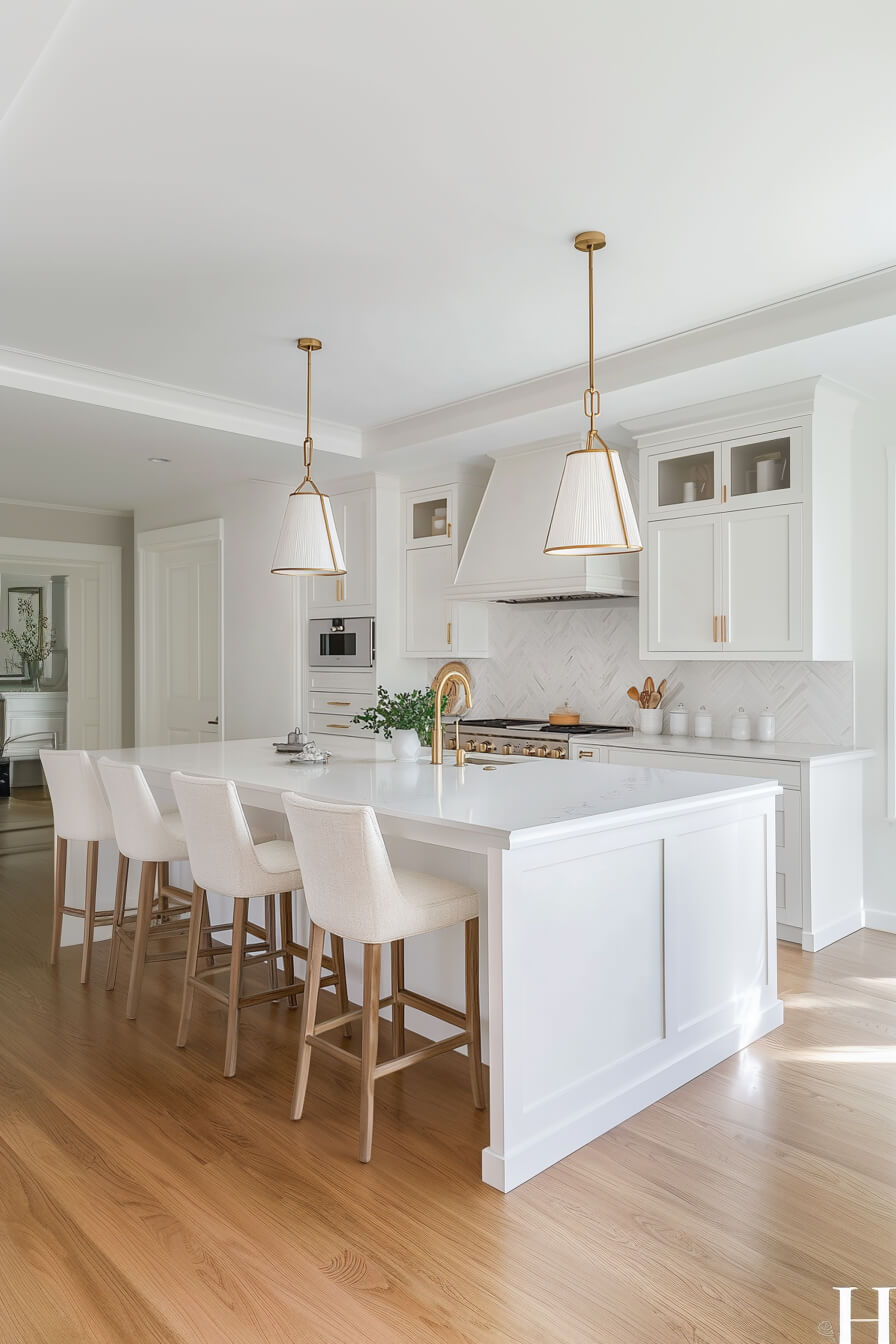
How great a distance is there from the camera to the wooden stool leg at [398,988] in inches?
105

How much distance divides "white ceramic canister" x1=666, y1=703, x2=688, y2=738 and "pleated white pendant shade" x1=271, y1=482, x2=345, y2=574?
2138mm

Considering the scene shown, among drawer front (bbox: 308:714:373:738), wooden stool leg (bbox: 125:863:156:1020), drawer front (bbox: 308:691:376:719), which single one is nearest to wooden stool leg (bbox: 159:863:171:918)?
wooden stool leg (bbox: 125:863:156:1020)

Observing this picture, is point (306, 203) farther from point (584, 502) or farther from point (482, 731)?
point (482, 731)

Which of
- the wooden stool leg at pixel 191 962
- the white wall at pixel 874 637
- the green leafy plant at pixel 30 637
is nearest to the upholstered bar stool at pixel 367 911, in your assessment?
the wooden stool leg at pixel 191 962

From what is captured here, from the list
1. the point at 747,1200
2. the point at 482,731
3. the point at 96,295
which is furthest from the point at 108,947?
the point at 747,1200

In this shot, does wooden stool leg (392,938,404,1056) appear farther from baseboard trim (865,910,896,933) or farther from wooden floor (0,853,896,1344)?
baseboard trim (865,910,896,933)

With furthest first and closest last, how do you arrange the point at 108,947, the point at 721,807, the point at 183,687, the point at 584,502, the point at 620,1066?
→ the point at 183,687, the point at 108,947, the point at 721,807, the point at 584,502, the point at 620,1066

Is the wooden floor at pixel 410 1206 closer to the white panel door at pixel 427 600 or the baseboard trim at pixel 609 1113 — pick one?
the baseboard trim at pixel 609 1113

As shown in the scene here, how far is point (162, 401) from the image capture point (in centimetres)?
441

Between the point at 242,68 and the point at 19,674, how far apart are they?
587 cm

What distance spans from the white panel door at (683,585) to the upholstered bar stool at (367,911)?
7.69 ft

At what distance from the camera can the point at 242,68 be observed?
79.6 inches

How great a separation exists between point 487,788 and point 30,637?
546cm

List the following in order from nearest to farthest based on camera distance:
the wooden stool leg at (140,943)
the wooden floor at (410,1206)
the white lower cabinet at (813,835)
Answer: the wooden floor at (410,1206), the wooden stool leg at (140,943), the white lower cabinet at (813,835)
